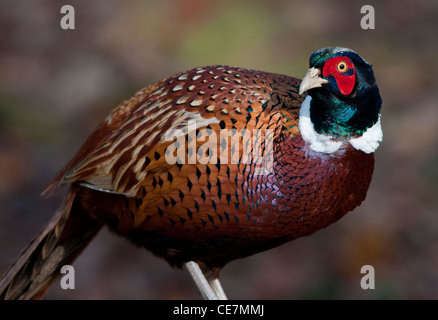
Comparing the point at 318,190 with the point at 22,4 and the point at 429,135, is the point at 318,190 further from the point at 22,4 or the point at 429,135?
the point at 22,4

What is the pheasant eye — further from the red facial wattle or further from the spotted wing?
the spotted wing

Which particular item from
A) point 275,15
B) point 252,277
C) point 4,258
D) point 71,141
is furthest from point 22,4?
point 252,277

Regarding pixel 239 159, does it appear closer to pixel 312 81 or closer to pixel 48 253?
pixel 312 81

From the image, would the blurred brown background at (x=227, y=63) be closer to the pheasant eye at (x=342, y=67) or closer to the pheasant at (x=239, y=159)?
the pheasant at (x=239, y=159)

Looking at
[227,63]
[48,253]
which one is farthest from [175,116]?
[227,63]

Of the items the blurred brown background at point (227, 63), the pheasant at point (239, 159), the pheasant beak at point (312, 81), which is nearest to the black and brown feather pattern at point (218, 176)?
the pheasant at point (239, 159)

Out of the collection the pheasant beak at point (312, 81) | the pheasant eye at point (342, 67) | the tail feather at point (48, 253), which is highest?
the pheasant eye at point (342, 67)

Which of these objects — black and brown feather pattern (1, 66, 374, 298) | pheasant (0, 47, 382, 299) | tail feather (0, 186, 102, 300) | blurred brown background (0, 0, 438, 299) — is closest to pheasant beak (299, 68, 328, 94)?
pheasant (0, 47, 382, 299)
